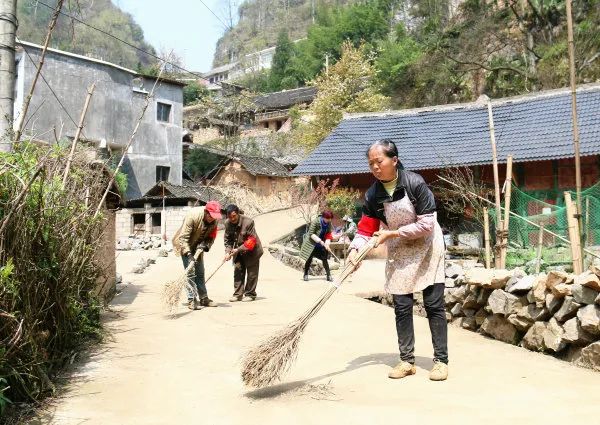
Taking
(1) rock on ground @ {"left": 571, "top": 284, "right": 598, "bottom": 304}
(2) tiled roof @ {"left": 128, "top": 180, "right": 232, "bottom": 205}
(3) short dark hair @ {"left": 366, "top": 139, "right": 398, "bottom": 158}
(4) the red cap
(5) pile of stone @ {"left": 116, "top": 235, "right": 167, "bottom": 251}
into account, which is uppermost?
(2) tiled roof @ {"left": 128, "top": 180, "right": 232, "bottom": 205}

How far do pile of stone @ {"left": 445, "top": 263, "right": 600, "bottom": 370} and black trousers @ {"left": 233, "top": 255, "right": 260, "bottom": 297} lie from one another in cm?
295

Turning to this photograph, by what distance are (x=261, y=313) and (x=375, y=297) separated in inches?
112

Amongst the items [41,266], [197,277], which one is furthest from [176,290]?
[41,266]

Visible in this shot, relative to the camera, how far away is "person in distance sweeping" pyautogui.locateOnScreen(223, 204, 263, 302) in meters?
8.34

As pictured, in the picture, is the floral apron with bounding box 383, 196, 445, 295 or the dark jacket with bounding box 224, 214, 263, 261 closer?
the floral apron with bounding box 383, 196, 445, 295

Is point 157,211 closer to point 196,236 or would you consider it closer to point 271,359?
point 196,236

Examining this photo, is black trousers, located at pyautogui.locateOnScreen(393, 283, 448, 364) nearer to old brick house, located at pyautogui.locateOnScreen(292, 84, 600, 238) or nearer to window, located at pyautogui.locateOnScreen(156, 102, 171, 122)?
old brick house, located at pyautogui.locateOnScreen(292, 84, 600, 238)

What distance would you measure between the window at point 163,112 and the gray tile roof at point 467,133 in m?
13.6

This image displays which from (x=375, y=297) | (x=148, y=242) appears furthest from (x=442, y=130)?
(x=148, y=242)

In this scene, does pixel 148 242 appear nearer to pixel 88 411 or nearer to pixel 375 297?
pixel 375 297

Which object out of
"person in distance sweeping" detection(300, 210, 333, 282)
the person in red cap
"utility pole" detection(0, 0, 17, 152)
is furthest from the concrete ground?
"person in distance sweeping" detection(300, 210, 333, 282)

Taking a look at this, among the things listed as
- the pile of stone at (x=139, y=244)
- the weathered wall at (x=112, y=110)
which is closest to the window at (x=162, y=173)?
the weathered wall at (x=112, y=110)

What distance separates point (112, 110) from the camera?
29.1 meters

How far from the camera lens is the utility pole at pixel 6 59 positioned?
5.16m
